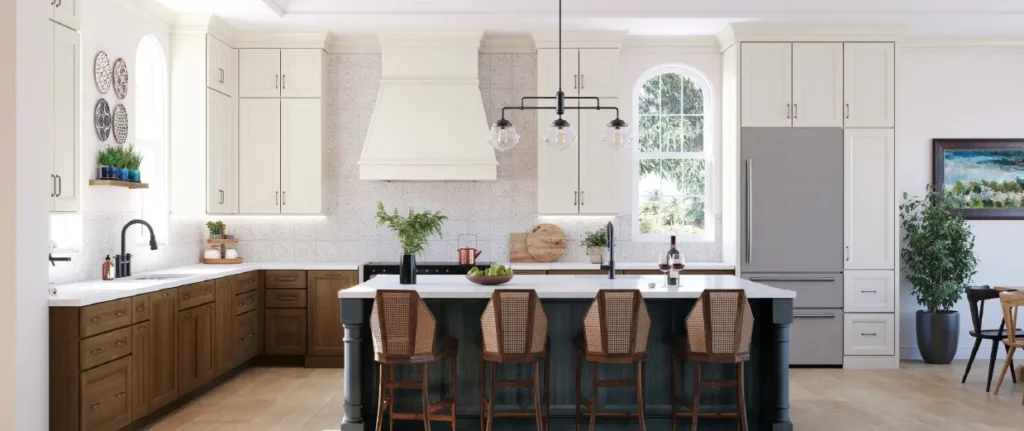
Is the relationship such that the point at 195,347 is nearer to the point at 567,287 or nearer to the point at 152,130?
the point at 152,130

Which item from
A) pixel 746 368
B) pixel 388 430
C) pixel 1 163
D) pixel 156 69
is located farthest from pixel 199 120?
pixel 746 368

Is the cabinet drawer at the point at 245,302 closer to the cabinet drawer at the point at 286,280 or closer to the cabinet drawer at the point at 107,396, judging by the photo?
the cabinet drawer at the point at 286,280

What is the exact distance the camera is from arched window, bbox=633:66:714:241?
7.77 metres

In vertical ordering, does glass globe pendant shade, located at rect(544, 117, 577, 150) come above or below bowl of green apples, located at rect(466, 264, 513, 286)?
above

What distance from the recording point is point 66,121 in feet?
16.0

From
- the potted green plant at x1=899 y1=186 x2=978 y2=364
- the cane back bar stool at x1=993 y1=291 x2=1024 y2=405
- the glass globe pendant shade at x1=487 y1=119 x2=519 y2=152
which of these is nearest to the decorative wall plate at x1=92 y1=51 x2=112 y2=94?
the glass globe pendant shade at x1=487 y1=119 x2=519 y2=152

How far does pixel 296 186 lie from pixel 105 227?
1.92 m

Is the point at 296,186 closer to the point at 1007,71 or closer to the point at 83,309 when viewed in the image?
the point at 83,309

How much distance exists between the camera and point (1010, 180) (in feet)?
25.1

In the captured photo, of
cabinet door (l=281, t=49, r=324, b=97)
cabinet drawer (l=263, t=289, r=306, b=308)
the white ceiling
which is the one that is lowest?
cabinet drawer (l=263, t=289, r=306, b=308)

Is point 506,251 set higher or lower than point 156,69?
lower

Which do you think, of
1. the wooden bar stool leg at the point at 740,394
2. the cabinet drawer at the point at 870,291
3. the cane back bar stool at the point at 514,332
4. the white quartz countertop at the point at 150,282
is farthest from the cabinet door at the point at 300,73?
the cabinet drawer at the point at 870,291

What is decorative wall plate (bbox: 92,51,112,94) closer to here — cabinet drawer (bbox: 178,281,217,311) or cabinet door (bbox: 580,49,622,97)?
cabinet drawer (bbox: 178,281,217,311)

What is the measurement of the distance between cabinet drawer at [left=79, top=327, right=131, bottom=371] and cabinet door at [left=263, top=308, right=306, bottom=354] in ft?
7.79
